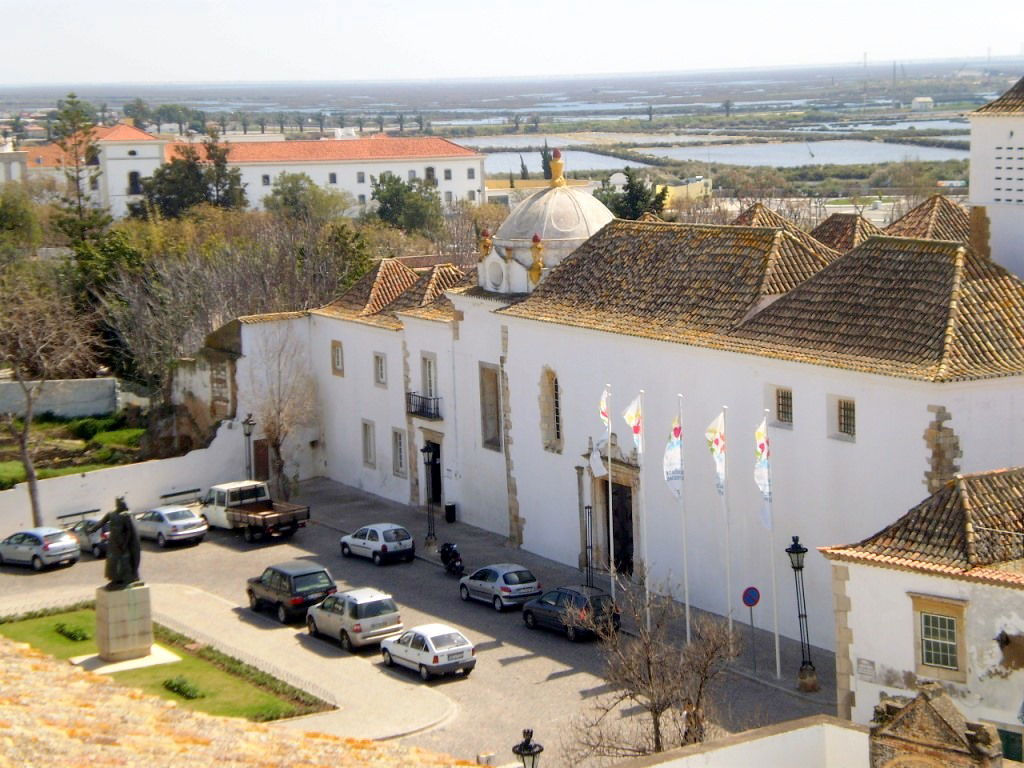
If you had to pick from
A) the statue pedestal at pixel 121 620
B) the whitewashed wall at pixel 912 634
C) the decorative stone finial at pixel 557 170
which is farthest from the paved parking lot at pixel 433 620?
the decorative stone finial at pixel 557 170

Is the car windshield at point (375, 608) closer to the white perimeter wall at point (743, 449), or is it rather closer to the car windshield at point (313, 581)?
the car windshield at point (313, 581)

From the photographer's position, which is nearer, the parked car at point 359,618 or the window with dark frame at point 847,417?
the window with dark frame at point 847,417

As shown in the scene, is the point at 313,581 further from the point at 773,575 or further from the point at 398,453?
the point at 398,453

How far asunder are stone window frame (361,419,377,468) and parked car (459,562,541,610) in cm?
1183

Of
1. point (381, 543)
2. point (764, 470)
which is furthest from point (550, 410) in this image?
point (764, 470)

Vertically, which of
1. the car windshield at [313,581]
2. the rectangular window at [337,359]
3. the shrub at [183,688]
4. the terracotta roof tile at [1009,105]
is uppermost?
the terracotta roof tile at [1009,105]

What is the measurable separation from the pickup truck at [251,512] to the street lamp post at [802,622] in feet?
51.4

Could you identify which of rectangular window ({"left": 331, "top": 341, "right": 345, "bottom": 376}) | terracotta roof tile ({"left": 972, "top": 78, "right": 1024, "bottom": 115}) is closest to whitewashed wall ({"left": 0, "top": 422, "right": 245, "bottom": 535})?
rectangular window ({"left": 331, "top": 341, "right": 345, "bottom": 376})

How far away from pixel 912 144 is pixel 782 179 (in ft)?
176

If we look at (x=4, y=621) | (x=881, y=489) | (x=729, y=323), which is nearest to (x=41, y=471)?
(x=4, y=621)

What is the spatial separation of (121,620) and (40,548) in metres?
9.23

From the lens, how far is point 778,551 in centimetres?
3288

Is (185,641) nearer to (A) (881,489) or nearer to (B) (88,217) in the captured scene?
(A) (881,489)

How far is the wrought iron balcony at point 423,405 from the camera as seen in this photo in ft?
147
